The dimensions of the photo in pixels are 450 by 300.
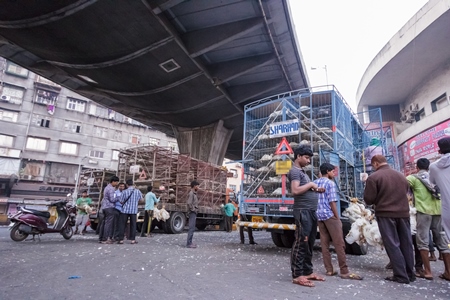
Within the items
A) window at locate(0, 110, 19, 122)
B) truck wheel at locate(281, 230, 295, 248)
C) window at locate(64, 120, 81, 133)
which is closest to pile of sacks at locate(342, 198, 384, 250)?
truck wheel at locate(281, 230, 295, 248)

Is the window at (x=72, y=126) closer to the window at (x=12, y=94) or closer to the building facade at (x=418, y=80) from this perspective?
the window at (x=12, y=94)

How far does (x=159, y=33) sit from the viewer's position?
11.2 metres

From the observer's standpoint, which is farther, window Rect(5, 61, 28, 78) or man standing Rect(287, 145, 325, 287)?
window Rect(5, 61, 28, 78)

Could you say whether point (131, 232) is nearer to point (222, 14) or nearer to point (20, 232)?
point (20, 232)

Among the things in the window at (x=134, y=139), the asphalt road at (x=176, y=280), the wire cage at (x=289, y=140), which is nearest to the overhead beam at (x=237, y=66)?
the wire cage at (x=289, y=140)

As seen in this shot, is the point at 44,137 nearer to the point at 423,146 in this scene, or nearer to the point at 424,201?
the point at 424,201

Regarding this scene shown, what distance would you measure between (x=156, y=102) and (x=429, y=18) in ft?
69.8

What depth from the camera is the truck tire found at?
36.4ft

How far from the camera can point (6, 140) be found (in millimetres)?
28625

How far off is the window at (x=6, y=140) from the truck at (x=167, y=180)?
67.2ft

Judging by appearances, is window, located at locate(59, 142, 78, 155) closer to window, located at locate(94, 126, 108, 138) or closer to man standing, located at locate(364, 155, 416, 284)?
window, located at locate(94, 126, 108, 138)

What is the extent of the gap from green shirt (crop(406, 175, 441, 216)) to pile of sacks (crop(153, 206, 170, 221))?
8254 millimetres

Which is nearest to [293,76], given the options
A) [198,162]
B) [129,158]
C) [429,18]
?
[198,162]

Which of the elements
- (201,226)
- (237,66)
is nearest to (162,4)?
(237,66)
